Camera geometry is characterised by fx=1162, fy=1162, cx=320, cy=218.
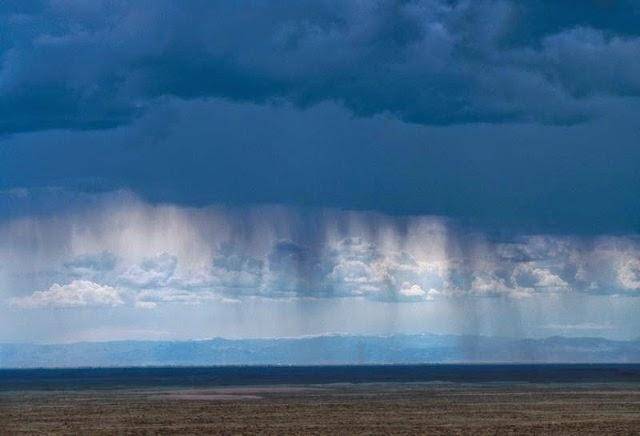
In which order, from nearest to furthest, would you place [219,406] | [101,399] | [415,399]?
[219,406] → [415,399] → [101,399]

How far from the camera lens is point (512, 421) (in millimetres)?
80438

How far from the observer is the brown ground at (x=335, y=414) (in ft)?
245

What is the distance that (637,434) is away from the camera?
68625 millimetres

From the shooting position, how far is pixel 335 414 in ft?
295

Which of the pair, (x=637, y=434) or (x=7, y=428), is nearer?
(x=637, y=434)

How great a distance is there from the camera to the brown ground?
245 ft

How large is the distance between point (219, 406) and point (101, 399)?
1047 inches

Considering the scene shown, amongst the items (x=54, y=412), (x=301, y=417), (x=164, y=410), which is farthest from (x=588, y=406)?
(x=54, y=412)

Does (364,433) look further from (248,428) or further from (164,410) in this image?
(164,410)

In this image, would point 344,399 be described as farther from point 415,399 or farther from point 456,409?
point 456,409

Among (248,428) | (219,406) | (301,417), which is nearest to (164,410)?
(219,406)

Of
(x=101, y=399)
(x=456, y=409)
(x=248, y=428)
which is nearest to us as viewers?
(x=248, y=428)

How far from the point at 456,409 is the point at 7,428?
122ft

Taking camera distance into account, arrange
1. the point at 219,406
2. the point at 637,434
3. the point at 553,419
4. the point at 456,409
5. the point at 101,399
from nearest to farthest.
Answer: the point at 637,434
the point at 553,419
the point at 456,409
the point at 219,406
the point at 101,399
